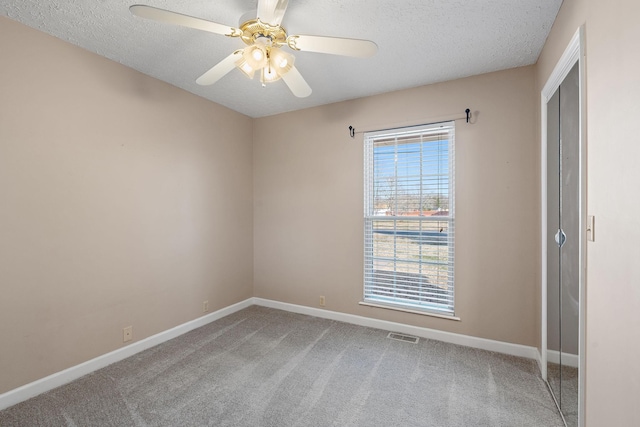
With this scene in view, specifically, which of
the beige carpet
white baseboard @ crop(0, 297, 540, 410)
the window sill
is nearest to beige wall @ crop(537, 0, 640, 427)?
the beige carpet

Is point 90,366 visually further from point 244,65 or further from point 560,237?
point 560,237

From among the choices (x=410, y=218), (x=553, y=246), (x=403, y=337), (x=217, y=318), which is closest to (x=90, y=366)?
(x=217, y=318)

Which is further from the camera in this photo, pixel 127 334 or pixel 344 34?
pixel 127 334

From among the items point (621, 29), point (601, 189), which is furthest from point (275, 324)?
point (621, 29)

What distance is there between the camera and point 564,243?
178cm

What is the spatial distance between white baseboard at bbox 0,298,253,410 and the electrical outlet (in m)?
0.06

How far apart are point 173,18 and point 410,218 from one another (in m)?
2.56

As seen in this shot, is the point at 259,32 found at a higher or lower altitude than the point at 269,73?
higher

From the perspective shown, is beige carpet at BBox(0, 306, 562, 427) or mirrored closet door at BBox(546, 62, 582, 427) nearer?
mirrored closet door at BBox(546, 62, 582, 427)

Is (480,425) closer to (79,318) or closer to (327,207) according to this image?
(327,207)

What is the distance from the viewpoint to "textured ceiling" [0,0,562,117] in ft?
5.88

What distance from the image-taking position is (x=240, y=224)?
12.4 ft

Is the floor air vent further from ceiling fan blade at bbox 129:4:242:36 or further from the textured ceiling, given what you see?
ceiling fan blade at bbox 129:4:242:36

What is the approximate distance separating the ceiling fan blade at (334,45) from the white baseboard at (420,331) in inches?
103
